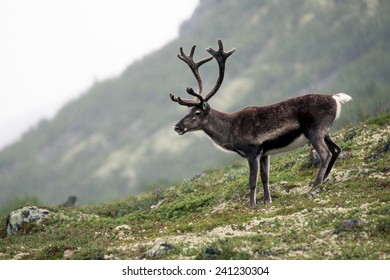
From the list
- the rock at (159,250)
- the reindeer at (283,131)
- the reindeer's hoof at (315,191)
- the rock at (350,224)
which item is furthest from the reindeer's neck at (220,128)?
the rock at (350,224)

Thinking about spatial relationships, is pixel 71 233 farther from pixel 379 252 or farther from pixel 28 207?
pixel 379 252

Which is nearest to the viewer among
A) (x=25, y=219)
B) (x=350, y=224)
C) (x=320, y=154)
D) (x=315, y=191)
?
(x=350, y=224)

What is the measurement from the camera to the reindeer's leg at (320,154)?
20906mm

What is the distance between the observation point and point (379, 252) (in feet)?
48.6

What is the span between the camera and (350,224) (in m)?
16.6

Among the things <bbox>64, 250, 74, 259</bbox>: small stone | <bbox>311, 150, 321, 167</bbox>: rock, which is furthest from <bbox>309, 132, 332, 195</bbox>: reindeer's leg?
<bbox>64, 250, 74, 259</bbox>: small stone

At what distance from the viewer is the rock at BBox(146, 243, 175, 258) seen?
16.5 m

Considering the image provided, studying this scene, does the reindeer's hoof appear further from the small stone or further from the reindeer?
the small stone

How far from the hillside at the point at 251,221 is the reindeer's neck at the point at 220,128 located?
83.6 inches

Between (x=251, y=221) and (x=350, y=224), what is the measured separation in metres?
3.15

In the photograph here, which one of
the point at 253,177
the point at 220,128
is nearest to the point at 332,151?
the point at 253,177

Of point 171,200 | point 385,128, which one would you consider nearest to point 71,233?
point 171,200

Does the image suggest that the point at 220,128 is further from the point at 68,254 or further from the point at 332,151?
the point at 68,254

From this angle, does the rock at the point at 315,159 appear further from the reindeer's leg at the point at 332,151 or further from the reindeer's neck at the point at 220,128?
the reindeer's neck at the point at 220,128
